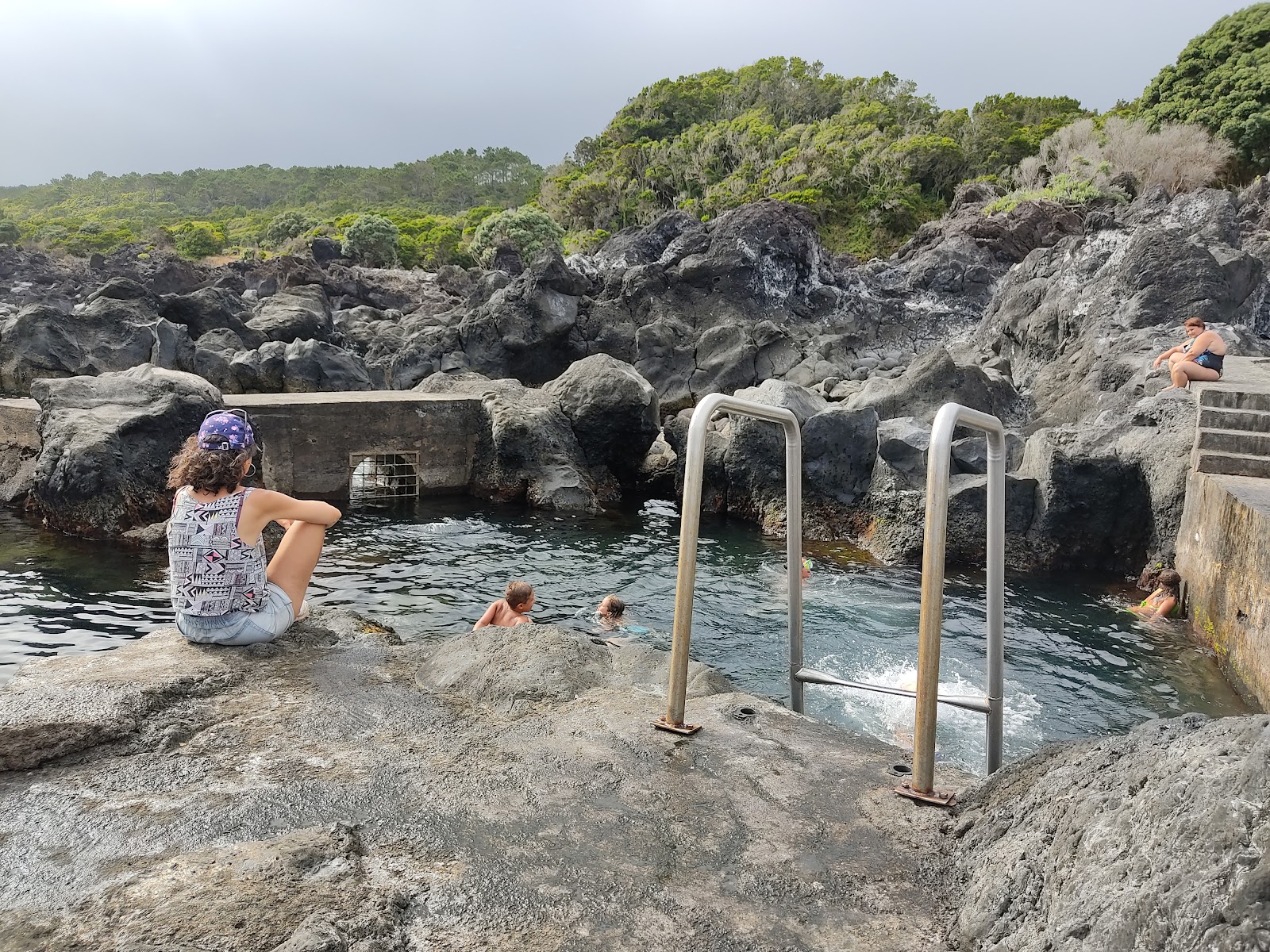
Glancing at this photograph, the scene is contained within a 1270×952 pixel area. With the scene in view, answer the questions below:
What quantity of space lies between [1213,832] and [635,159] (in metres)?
60.0

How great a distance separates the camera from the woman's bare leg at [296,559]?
5.01 m

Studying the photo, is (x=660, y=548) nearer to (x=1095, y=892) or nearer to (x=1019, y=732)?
(x=1019, y=732)

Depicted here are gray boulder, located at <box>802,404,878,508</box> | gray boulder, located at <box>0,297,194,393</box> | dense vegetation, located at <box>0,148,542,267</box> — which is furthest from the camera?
dense vegetation, located at <box>0,148,542,267</box>

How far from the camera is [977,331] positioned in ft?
82.4

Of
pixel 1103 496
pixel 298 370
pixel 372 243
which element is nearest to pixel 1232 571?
pixel 1103 496

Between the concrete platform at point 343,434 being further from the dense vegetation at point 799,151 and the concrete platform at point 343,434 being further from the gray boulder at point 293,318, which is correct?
the dense vegetation at point 799,151

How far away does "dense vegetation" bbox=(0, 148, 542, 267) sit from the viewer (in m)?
65.0

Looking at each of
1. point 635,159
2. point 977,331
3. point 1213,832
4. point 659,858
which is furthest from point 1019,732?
point 635,159

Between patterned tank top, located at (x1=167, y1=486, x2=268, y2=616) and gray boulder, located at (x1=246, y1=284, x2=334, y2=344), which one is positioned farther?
gray boulder, located at (x1=246, y1=284, x2=334, y2=344)

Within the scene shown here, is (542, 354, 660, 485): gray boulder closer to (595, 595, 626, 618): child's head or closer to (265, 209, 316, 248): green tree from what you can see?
(595, 595, 626, 618): child's head

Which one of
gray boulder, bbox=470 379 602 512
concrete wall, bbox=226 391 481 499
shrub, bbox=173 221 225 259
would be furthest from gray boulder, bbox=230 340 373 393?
shrub, bbox=173 221 225 259

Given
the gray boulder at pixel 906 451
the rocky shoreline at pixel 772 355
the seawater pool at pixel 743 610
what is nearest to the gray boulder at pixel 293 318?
the rocky shoreline at pixel 772 355

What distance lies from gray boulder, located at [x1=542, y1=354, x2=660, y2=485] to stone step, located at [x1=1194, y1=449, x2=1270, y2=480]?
9327 millimetres

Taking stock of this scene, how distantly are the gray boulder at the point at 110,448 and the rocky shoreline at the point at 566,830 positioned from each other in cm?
912
